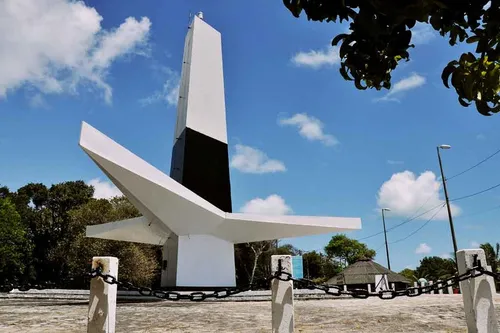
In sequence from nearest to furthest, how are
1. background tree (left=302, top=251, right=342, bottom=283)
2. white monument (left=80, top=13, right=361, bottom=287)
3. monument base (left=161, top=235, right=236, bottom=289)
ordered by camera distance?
white monument (left=80, top=13, right=361, bottom=287)
monument base (left=161, top=235, right=236, bottom=289)
background tree (left=302, top=251, right=342, bottom=283)

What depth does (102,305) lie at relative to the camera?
11.7 ft

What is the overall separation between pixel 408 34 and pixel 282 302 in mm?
2446

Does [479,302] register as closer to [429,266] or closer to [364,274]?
[364,274]

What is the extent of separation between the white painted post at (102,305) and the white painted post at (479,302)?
3.31 metres

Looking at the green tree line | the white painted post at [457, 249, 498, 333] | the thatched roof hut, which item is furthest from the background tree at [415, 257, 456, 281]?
the white painted post at [457, 249, 498, 333]

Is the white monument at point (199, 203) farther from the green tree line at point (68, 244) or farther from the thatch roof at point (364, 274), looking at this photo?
the thatch roof at point (364, 274)

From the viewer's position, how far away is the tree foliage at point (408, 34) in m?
1.64

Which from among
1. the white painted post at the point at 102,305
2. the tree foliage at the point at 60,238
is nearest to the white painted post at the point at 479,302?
→ the white painted post at the point at 102,305

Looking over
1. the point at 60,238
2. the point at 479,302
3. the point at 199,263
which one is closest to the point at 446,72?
Answer: the point at 479,302

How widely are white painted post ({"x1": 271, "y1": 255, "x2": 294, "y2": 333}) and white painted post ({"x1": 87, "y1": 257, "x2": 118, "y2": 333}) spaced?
1.50 metres

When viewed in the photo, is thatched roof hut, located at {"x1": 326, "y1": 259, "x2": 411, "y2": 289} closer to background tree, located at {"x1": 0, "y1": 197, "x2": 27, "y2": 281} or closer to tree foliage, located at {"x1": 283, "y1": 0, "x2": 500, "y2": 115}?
background tree, located at {"x1": 0, "y1": 197, "x2": 27, "y2": 281}

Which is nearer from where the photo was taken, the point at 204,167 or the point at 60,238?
the point at 204,167

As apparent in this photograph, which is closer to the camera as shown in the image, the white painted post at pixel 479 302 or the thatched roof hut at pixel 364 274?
the white painted post at pixel 479 302

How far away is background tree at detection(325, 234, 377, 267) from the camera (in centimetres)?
4425
